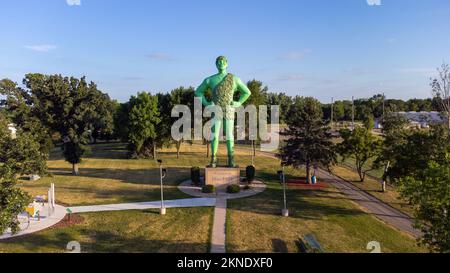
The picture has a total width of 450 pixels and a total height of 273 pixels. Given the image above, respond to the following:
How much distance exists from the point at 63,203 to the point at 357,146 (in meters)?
28.0

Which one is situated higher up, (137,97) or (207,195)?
(137,97)

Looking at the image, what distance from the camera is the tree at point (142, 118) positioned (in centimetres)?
4938

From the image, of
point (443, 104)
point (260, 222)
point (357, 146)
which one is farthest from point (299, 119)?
point (260, 222)

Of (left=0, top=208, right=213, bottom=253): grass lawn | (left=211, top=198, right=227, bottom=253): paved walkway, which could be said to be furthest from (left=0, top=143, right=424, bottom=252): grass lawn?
(left=211, top=198, right=227, bottom=253): paved walkway

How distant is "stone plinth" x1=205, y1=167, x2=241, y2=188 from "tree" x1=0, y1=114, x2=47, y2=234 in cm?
1389

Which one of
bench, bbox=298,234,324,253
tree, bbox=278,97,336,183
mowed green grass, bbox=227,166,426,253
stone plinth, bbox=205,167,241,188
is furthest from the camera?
tree, bbox=278,97,336,183

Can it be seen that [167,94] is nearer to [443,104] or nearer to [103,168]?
[103,168]

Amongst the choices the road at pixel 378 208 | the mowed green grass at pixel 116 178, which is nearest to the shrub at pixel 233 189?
the mowed green grass at pixel 116 178

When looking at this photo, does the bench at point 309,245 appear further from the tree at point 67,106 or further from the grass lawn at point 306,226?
the tree at point 67,106

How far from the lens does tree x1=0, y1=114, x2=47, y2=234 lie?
15.1 m

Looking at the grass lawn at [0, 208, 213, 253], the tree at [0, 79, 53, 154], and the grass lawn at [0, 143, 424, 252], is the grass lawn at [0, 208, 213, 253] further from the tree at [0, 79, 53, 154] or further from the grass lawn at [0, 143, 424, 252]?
the tree at [0, 79, 53, 154]

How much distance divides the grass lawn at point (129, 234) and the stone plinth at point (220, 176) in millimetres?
6979

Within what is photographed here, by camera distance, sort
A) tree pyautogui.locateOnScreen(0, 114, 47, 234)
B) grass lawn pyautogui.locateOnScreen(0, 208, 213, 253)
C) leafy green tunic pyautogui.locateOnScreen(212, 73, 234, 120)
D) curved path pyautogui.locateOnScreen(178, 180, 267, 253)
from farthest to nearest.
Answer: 1. leafy green tunic pyautogui.locateOnScreen(212, 73, 234, 120)
2. curved path pyautogui.locateOnScreen(178, 180, 267, 253)
3. grass lawn pyautogui.locateOnScreen(0, 208, 213, 253)
4. tree pyautogui.locateOnScreen(0, 114, 47, 234)

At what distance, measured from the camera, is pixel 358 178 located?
3803 cm
